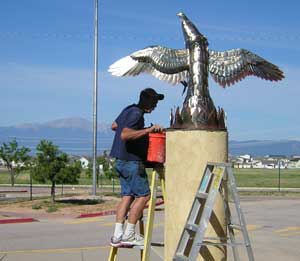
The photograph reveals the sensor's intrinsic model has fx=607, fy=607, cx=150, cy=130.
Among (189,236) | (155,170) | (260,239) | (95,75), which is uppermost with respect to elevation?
(95,75)

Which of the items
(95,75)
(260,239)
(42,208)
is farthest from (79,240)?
(95,75)

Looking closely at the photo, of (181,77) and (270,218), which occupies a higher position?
(181,77)

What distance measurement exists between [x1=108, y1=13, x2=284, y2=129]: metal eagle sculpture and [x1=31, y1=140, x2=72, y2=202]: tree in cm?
1547

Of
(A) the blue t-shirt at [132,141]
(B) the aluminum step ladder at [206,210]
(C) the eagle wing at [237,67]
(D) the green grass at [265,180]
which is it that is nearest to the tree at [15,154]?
(D) the green grass at [265,180]

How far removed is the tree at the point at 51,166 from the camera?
2136 centimetres

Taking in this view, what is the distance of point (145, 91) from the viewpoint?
606 centimetres

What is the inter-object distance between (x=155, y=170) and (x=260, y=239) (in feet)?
20.8

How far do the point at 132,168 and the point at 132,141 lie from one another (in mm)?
268

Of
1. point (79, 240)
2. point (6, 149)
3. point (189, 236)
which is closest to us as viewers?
point (189, 236)

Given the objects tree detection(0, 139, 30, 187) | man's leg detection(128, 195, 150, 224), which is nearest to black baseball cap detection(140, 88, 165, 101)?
man's leg detection(128, 195, 150, 224)

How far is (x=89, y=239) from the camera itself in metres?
11.4

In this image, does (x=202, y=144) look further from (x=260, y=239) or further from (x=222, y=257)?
(x=260, y=239)

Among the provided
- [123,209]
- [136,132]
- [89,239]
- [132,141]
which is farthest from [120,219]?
[89,239]

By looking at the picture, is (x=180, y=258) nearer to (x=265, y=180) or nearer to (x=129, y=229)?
(x=129, y=229)
